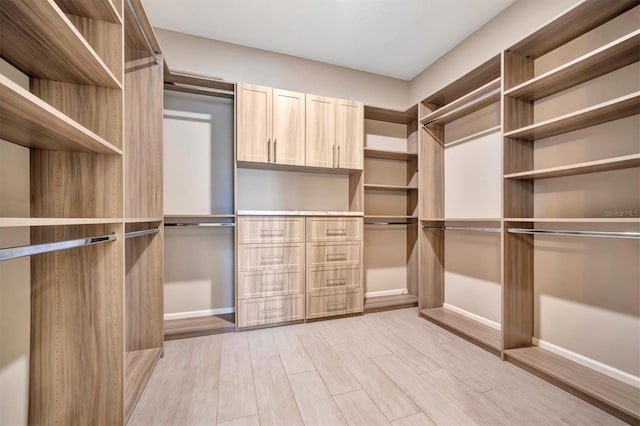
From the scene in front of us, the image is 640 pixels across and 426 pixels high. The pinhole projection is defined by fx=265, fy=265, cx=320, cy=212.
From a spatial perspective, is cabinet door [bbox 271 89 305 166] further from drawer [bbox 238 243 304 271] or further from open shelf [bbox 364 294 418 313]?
open shelf [bbox 364 294 418 313]

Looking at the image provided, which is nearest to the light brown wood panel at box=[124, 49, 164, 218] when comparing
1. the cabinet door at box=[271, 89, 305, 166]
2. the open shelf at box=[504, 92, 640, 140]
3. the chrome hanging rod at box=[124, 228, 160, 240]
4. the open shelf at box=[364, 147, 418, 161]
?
the chrome hanging rod at box=[124, 228, 160, 240]

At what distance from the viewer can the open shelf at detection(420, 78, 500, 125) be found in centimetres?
215

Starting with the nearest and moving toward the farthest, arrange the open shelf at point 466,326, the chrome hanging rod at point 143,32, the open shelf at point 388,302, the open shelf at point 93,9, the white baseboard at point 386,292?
Result: the open shelf at point 93,9, the chrome hanging rod at point 143,32, the open shelf at point 466,326, the open shelf at point 388,302, the white baseboard at point 386,292

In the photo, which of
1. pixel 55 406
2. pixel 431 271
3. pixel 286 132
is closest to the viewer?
pixel 55 406

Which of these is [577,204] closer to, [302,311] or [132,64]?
[302,311]

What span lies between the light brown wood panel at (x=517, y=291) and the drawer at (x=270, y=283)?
5.50ft

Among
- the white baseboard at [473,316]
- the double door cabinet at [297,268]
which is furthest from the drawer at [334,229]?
the white baseboard at [473,316]

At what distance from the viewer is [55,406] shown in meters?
1.23

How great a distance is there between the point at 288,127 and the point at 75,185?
1718 mm

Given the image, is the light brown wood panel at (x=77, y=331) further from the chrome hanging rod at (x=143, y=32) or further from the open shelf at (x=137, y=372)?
the chrome hanging rod at (x=143, y=32)

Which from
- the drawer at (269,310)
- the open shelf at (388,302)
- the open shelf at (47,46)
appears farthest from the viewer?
the open shelf at (388,302)

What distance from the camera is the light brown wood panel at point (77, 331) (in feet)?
3.97

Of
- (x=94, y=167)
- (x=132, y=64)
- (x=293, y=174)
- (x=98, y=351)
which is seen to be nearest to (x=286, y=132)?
(x=293, y=174)

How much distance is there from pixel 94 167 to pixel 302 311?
1980mm
